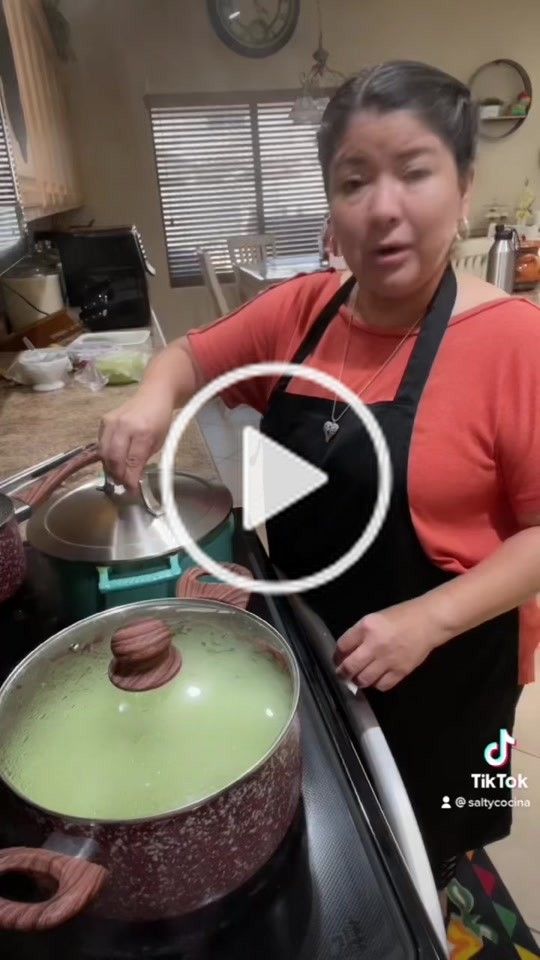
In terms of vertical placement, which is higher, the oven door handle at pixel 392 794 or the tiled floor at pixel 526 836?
the oven door handle at pixel 392 794

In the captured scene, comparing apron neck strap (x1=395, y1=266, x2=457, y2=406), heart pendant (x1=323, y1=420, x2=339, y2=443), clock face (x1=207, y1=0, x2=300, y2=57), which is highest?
clock face (x1=207, y1=0, x2=300, y2=57)

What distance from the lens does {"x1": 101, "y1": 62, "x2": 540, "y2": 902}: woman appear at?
1.97 feet

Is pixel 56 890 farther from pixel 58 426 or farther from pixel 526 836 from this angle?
pixel 526 836

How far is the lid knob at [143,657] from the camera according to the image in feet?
1.23

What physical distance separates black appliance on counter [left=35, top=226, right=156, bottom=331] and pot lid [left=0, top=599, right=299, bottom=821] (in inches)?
74.0

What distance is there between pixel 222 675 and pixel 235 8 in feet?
12.6

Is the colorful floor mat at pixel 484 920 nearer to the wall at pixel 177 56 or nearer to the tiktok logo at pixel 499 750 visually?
the tiktok logo at pixel 499 750

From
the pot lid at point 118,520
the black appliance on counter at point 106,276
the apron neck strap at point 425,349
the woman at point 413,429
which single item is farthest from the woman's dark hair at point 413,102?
the black appliance on counter at point 106,276

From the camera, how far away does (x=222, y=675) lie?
42 cm

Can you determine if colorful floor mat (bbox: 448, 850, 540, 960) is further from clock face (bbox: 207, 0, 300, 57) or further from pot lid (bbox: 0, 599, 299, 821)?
clock face (bbox: 207, 0, 300, 57)

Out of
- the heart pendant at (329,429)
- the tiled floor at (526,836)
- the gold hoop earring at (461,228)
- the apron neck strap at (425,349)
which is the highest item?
the gold hoop earring at (461,228)

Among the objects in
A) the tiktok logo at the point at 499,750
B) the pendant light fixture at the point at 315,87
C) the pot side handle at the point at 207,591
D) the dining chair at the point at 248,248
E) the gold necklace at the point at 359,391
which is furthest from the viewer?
the dining chair at the point at 248,248

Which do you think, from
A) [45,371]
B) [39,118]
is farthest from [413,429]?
[39,118]
